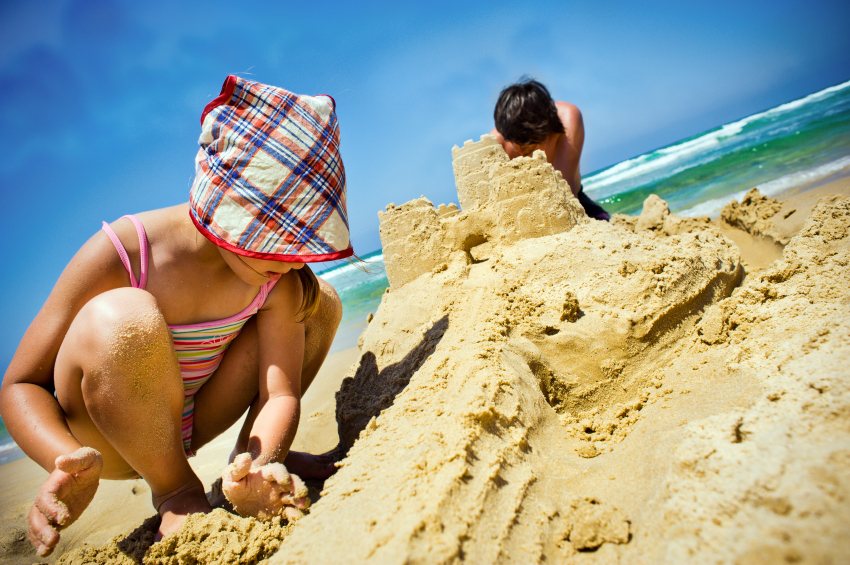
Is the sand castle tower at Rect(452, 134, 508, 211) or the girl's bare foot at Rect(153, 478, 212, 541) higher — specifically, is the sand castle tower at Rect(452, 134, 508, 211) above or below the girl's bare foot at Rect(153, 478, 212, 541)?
above

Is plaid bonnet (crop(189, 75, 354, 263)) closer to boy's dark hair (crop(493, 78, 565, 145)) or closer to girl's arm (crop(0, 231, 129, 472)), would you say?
girl's arm (crop(0, 231, 129, 472))

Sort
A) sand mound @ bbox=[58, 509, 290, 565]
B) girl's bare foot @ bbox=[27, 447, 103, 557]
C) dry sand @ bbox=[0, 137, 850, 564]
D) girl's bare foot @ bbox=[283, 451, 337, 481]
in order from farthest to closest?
girl's bare foot @ bbox=[283, 451, 337, 481] → sand mound @ bbox=[58, 509, 290, 565] → girl's bare foot @ bbox=[27, 447, 103, 557] → dry sand @ bbox=[0, 137, 850, 564]

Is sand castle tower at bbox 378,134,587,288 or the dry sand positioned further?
sand castle tower at bbox 378,134,587,288

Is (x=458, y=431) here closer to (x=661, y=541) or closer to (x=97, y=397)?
(x=661, y=541)

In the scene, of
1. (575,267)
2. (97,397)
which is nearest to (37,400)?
(97,397)

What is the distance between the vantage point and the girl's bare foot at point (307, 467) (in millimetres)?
1852

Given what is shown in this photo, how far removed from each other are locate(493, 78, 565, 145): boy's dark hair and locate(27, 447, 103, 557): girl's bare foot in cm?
323

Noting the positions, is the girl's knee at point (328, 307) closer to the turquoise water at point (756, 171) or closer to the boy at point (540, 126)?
the boy at point (540, 126)

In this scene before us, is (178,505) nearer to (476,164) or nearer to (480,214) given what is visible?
(480,214)

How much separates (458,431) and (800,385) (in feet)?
2.58

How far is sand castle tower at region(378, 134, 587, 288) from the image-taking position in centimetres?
227

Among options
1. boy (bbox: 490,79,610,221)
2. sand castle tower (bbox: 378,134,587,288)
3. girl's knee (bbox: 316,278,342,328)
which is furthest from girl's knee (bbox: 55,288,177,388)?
boy (bbox: 490,79,610,221)

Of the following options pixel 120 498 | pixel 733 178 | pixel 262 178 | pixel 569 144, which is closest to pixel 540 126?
pixel 569 144

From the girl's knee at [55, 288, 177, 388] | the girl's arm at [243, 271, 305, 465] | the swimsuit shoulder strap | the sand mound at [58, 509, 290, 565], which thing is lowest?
the sand mound at [58, 509, 290, 565]
